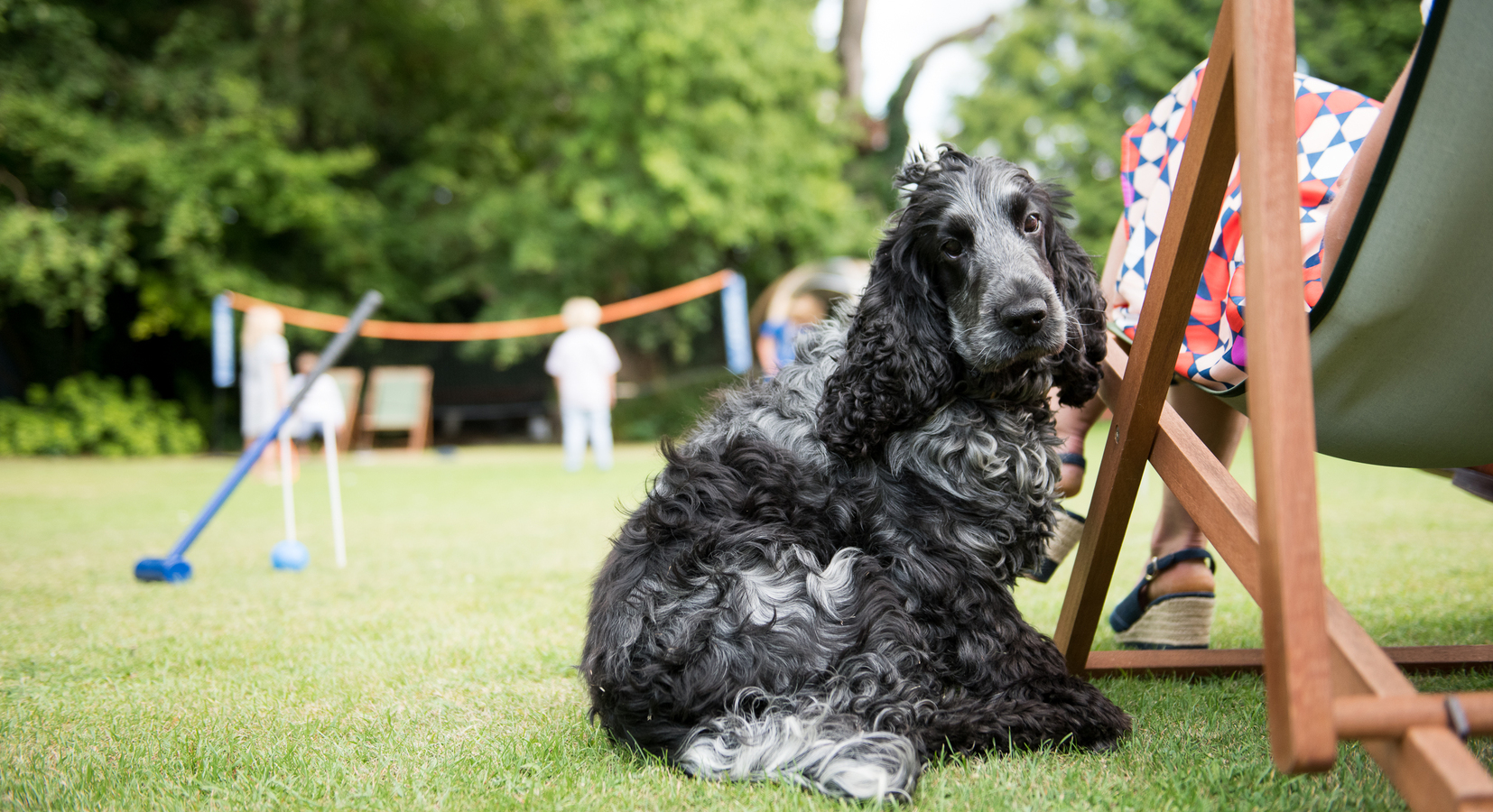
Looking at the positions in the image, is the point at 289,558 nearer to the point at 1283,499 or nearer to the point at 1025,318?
the point at 1025,318

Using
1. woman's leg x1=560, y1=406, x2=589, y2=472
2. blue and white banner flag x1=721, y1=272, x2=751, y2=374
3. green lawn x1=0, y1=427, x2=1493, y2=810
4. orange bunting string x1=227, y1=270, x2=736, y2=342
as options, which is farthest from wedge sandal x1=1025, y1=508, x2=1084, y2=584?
orange bunting string x1=227, y1=270, x2=736, y2=342

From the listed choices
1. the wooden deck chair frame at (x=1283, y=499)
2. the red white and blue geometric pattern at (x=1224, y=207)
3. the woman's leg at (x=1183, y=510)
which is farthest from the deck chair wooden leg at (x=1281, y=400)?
the woman's leg at (x=1183, y=510)

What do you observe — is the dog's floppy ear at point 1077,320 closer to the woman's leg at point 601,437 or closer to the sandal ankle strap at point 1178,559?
the sandal ankle strap at point 1178,559

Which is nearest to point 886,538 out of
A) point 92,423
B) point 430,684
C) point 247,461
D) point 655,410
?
point 430,684

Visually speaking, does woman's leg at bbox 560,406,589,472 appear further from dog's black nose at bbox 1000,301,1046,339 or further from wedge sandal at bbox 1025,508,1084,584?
dog's black nose at bbox 1000,301,1046,339

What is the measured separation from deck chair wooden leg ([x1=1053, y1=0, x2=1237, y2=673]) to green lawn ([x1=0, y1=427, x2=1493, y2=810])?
12.3 inches

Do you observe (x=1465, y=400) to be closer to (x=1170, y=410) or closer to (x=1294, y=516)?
(x=1170, y=410)

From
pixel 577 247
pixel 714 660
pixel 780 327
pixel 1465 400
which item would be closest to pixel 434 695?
pixel 714 660

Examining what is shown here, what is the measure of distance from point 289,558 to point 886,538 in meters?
4.05

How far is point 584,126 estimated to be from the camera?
18797 mm

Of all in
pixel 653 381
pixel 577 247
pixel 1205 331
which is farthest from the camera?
pixel 653 381

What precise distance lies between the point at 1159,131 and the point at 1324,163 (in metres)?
0.52

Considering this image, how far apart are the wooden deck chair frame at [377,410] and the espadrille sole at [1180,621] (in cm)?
1661

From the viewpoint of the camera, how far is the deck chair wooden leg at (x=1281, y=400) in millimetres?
1275
